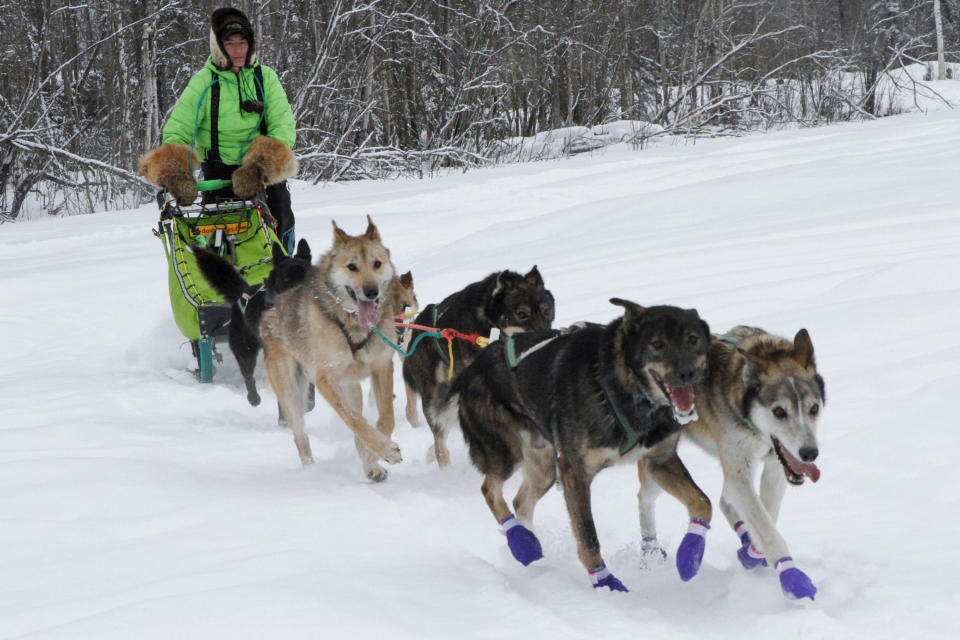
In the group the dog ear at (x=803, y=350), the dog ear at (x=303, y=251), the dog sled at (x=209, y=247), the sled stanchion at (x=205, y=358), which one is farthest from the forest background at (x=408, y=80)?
the dog ear at (x=803, y=350)

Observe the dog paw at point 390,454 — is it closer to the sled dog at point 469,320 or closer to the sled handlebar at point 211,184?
the sled dog at point 469,320

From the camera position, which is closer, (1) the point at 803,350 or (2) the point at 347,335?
(1) the point at 803,350

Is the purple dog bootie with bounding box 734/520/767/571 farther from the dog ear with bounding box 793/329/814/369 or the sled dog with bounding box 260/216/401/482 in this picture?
the sled dog with bounding box 260/216/401/482

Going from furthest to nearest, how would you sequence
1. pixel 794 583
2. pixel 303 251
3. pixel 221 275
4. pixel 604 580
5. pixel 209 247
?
pixel 209 247 < pixel 303 251 < pixel 221 275 < pixel 604 580 < pixel 794 583

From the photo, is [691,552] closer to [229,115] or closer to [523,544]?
[523,544]

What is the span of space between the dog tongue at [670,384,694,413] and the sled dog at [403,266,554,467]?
1541 millimetres

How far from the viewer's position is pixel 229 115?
5707mm

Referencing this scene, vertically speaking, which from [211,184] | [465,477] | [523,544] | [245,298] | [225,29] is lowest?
[465,477]

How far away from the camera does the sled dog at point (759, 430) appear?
257 centimetres

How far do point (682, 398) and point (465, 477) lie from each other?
1683 millimetres

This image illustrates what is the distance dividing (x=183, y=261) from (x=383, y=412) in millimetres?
2225

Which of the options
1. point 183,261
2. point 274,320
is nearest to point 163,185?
point 183,261

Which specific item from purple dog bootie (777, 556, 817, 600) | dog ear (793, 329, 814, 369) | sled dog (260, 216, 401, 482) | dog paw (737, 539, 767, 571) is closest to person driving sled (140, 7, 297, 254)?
sled dog (260, 216, 401, 482)

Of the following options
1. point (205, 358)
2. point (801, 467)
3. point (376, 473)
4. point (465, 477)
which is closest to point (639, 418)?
point (801, 467)
